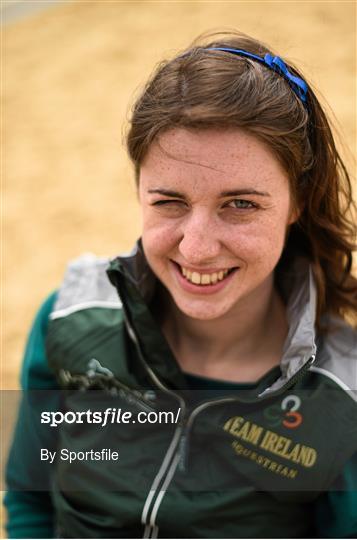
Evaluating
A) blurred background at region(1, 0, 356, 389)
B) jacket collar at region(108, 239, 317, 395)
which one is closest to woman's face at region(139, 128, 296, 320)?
jacket collar at region(108, 239, 317, 395)

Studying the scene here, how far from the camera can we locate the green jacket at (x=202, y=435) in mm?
1866

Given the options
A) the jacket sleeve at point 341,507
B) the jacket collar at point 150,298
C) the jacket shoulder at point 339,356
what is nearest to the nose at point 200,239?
the jacket collar at point 150,298

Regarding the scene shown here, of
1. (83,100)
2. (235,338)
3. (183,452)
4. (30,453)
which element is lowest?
(30,453)

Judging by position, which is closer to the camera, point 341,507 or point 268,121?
point 268,121

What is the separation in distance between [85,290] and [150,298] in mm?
178

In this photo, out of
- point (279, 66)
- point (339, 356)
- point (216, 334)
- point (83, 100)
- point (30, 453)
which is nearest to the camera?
point (279, 66)

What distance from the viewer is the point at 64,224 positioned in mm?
4496

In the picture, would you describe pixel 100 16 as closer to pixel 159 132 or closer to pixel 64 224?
pixel 64 224

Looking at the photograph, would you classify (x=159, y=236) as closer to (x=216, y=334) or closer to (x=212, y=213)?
(x=212, y=213)

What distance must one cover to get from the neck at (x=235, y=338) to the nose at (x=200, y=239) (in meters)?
0.31

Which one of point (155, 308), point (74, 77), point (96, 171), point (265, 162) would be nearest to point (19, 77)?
point (74, 77)

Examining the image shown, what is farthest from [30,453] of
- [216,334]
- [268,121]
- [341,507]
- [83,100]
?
[83,100]

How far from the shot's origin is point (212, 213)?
5.68 ft

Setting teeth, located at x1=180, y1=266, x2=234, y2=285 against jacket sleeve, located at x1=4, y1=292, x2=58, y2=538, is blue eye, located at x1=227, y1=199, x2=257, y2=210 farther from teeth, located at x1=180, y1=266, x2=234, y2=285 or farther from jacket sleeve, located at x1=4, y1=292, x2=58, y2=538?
jacket sleeve, located at x1=4, y1=292, x2=58, y2=538
